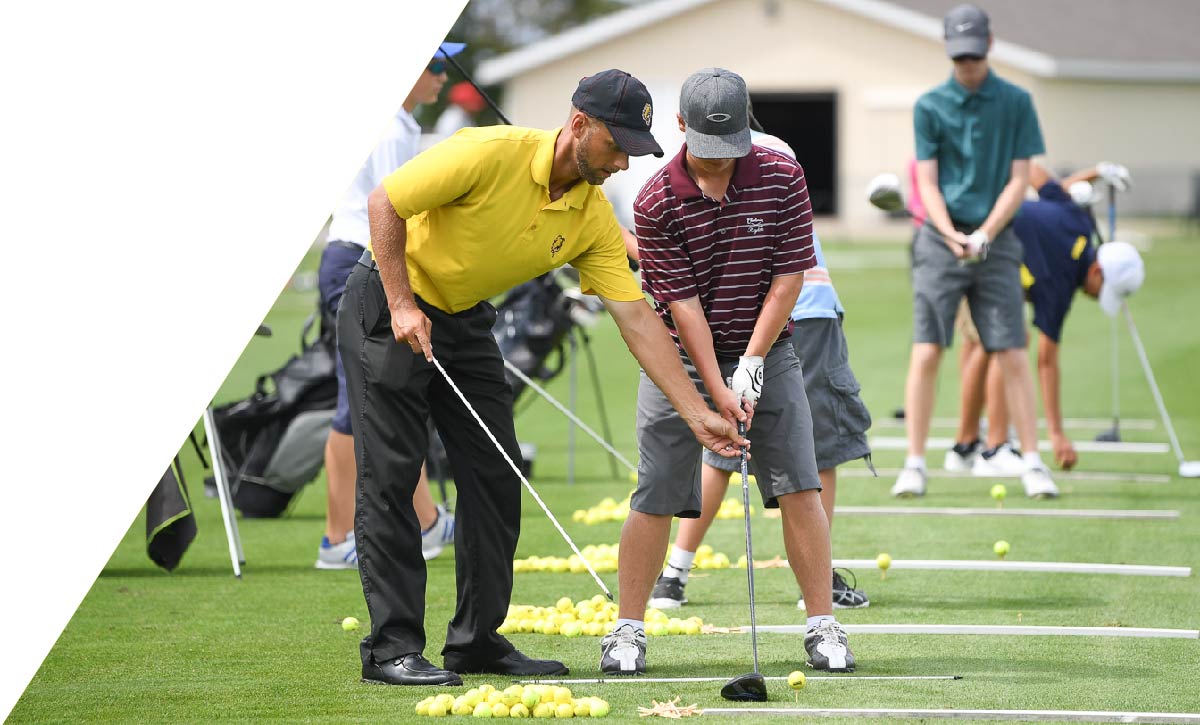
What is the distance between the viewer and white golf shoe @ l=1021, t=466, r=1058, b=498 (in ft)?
28.0

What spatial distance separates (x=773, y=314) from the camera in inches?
204

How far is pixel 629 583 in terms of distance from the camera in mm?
5316

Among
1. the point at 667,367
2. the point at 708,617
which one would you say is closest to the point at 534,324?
the point at 708,617

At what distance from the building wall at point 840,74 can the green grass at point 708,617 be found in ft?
82.2

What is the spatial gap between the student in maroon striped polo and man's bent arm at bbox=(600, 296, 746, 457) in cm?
6

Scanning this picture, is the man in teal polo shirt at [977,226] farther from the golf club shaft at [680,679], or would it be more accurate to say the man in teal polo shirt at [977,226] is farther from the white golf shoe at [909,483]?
the golf club shaft at [680,679]

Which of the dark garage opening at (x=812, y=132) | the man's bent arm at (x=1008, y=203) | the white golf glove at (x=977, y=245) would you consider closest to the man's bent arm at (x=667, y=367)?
the white golf glove at (x=977, y=245)

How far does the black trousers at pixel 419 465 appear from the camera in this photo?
5133mm

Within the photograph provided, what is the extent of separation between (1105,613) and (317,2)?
136 inches

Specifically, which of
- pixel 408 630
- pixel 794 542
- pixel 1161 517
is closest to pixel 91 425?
pixel 408 630

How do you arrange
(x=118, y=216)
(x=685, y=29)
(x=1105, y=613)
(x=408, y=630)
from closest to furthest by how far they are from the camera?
(x=408, y=630)
(x=118, y=216)
(x=1105, y=613)
(x=685, y=29)

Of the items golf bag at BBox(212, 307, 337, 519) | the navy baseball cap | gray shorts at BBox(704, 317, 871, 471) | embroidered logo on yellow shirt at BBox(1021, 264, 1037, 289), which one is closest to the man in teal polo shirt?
embroidered logo on yellow shirt at BBox(1021, 264, 1037, 289)

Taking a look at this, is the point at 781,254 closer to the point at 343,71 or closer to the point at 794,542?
the point at 794,542

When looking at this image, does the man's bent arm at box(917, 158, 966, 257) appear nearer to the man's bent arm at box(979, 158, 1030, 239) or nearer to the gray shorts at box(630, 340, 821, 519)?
the man's bent arm at box(979, 158, 1030, 239)
